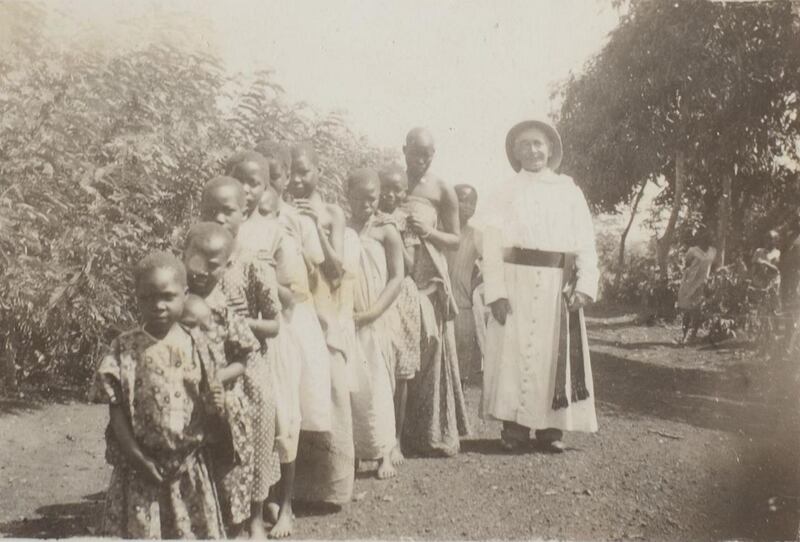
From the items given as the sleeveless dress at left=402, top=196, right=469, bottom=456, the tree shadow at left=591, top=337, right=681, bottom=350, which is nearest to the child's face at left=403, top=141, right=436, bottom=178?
the sleeveless dress at left=402, top=196, right=469, bottom=456

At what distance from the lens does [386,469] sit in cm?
383

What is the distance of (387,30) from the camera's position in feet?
12.4

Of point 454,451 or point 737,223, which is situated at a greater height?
point 737,223

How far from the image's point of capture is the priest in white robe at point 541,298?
14.4 ft

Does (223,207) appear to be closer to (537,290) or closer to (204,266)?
(204,266)

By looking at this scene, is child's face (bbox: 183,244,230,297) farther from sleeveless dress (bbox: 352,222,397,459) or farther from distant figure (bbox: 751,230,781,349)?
distant figure (bbox: 751,230,781,349)

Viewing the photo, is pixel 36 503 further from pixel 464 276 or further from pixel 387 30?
pixel 464 276

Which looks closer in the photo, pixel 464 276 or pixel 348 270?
pixel 348 270

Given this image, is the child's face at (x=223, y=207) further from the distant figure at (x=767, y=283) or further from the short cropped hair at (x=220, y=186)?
the distant figure at (x=767, y=283)

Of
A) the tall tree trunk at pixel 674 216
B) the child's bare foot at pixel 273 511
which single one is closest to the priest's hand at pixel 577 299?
the child's bare foot at pixel 273 511

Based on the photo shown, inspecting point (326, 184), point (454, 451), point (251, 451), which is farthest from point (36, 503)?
point (326, 184)

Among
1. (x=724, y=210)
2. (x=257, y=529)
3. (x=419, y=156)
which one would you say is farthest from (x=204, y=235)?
(x=724, y=210)

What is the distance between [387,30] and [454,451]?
7.92 ft

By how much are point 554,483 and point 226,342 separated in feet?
6.83
